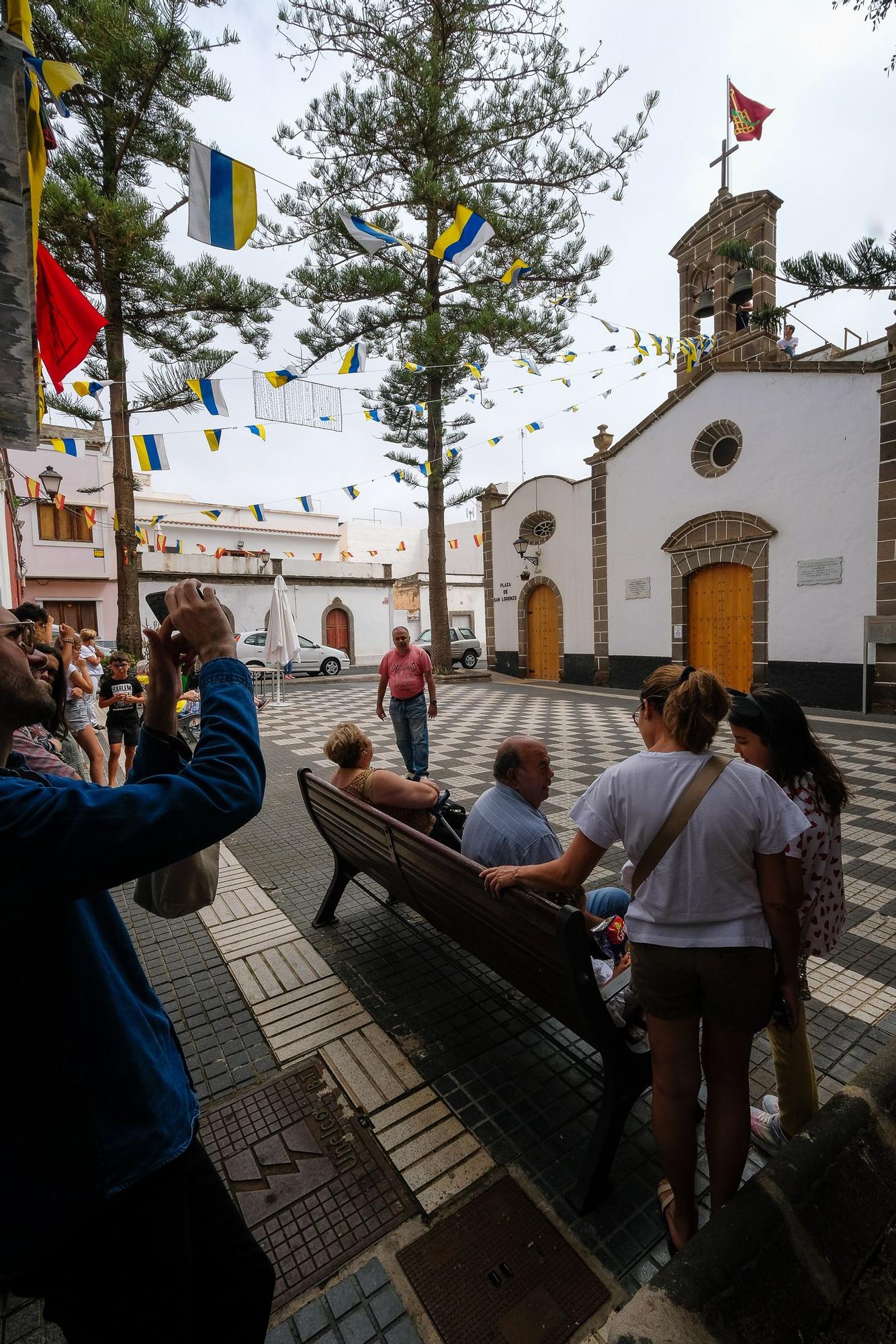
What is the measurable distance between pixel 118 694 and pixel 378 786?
390 centimetres

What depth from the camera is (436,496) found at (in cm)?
1650

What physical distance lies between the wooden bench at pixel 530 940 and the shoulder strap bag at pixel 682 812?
10.5 inches

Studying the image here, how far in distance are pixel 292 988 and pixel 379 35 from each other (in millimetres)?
16352

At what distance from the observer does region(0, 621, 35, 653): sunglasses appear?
3.21 ft

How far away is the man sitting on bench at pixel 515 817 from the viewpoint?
2293 millimetres

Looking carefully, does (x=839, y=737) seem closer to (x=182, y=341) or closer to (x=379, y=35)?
(x=182, y=341)

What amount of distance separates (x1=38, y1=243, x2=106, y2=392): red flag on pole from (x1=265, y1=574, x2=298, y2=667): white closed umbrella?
316 inches

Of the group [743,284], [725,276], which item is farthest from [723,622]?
[725,276]

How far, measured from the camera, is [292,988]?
2863 millimetres

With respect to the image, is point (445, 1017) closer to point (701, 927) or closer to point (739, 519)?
point (701, 927)

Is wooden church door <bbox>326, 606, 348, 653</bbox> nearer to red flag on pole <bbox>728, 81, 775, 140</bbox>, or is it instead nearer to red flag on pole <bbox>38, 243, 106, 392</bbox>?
red flag on pole <bbox>728, 81, 775, 140</bbox>

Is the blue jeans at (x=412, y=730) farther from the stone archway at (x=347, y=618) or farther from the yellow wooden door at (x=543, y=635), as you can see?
the stone archway at (x=347, y=618)

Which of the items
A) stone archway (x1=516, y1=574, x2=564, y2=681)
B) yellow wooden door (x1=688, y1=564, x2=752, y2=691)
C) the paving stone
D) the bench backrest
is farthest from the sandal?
stone archway (x1=516, y1=574, x2=564, y2=681)

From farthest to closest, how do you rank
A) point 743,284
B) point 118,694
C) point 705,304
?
point 705,304, point 743,284, point 118,694
